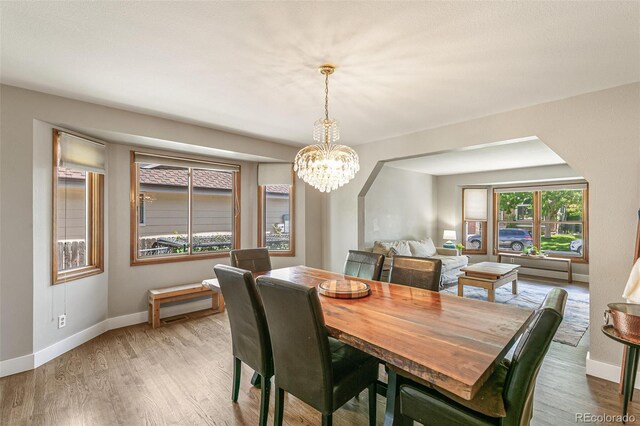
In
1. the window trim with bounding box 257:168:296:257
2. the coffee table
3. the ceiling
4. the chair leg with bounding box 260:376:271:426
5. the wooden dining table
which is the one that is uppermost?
the ceiling

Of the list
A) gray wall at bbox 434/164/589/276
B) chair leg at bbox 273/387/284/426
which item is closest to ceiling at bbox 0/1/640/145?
chair leg at bbox 273/387/284/426

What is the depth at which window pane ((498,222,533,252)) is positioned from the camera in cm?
693

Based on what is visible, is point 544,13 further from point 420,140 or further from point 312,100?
point 420,140

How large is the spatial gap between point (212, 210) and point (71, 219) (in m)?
1.66

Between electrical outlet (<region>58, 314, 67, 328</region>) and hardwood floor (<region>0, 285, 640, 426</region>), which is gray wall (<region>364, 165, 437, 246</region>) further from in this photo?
electrical outlet (<region>58, 314, 67, 328</region>)

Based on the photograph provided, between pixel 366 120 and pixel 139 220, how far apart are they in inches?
125

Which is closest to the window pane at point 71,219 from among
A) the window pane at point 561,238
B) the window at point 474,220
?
the window at point 474,220

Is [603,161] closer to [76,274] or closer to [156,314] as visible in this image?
[156,314]

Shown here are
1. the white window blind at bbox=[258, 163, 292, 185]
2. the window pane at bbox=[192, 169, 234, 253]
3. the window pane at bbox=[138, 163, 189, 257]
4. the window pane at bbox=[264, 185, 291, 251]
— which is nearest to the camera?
the window pane at bbox=[138, 163, 189, 257]

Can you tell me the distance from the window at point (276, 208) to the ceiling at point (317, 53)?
1.73m

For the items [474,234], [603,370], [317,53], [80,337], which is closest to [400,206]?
[474,234]

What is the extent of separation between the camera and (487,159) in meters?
5.48

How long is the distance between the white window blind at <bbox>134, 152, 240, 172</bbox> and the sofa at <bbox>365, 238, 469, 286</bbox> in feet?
9.26

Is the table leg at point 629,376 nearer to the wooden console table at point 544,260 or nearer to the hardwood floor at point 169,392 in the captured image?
the hardwood floor at point 169,392
